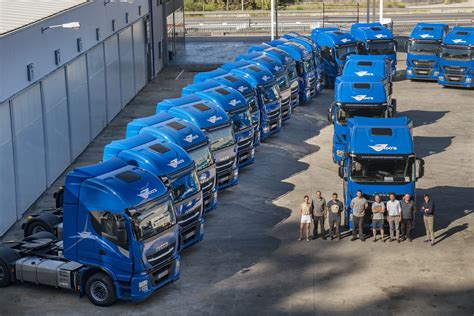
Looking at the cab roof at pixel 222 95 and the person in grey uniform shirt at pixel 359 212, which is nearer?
the person in grey uniform shirt at pixel 359 212

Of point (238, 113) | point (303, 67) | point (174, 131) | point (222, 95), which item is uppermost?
point (222, 95)

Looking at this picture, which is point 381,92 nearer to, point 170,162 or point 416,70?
point 170,162

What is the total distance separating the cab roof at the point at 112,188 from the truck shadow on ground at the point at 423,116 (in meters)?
21.5

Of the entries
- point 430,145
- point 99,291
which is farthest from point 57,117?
point 430,145

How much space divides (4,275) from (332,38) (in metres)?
30.2

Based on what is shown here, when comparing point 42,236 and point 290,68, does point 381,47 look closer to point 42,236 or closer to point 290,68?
point 290,68

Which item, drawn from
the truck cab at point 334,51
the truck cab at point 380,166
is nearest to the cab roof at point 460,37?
the truck cab at point 334,51

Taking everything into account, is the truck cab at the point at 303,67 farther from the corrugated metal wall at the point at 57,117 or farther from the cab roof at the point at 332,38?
the corrugated metal wall at the point at 57,117

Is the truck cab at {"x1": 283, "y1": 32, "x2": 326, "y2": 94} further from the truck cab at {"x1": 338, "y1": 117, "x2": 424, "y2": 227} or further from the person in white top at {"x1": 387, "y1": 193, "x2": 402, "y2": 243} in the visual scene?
the person in white top at {"x1": 387, "y1": 193, "x2": 402, "y2": 243}

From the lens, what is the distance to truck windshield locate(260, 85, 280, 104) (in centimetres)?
3784

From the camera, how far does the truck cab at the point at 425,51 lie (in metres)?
51.1

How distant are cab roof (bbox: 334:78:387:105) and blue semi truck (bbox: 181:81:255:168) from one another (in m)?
3.73

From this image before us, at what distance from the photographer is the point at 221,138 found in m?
30.8

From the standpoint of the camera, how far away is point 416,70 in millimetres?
51688
